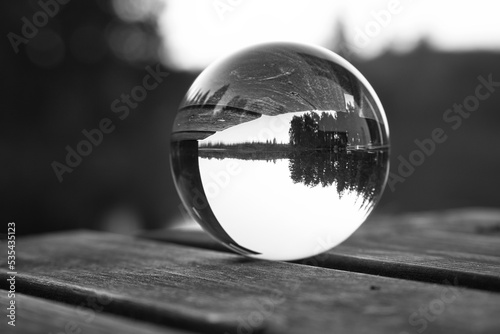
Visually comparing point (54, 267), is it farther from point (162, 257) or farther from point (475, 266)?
point (475, 266)

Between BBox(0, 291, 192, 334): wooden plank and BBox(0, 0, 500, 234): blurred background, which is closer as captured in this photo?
BBox(0, 291, 192, 334): wooden plank

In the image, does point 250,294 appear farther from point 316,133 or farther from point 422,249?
point 422,249

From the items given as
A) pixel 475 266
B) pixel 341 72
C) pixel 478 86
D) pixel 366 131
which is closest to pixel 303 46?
pixel 341 72

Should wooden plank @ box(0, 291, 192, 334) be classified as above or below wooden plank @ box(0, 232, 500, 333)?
below

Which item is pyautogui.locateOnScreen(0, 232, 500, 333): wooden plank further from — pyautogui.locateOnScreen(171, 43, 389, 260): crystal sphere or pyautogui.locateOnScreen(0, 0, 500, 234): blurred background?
pyautogui.locateOnScreen(0, 0, 500, 234): blurred background

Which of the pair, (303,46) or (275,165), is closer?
(275,165)

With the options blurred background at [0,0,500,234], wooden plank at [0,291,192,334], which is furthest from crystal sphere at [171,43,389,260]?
blurred background at [0,0,500,234]

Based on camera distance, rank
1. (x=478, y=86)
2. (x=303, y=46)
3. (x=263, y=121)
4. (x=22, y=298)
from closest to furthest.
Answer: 1. (x=22, y=298)
2. (x=263, y=121)
3. (x=303, y=46)
4. (x=478, y=86)

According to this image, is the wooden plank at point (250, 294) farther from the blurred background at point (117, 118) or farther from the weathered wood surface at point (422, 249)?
the blurred background at point (117, 118)
